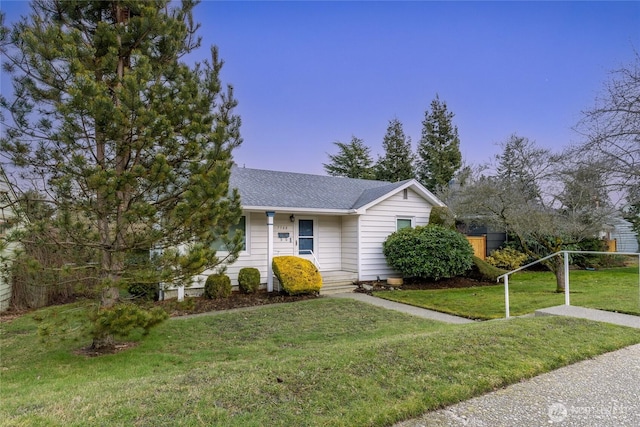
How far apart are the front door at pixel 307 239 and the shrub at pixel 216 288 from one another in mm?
3014

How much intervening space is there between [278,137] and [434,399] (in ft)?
55.8

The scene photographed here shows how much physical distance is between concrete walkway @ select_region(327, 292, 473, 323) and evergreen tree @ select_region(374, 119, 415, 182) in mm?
24587

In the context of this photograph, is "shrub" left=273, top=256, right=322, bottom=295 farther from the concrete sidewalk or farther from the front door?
the concrete sidewalk

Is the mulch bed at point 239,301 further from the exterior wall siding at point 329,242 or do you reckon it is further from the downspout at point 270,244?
the exterior wall siding at point 329,242

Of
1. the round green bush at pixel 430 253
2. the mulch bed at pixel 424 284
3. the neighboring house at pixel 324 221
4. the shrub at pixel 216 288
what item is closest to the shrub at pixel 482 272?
the mulch bed at pixel 424 284

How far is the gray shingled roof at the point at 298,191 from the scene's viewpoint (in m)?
11.1

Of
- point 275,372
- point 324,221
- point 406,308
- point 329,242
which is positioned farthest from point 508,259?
point 275,372

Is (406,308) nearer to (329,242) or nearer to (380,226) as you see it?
(380,226)

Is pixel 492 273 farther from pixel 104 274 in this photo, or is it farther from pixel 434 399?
pixel 104 274

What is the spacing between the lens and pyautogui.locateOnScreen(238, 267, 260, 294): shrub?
9.88 meters

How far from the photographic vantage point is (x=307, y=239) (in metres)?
12.1

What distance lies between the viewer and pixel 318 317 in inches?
293

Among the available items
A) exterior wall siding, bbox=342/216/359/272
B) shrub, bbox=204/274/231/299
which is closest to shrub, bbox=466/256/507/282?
exterior wall siding, bbox=342/216/359/272

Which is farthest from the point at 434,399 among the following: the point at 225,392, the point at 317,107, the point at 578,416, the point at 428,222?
the point at 317,107
